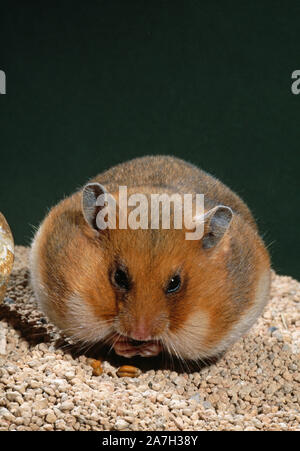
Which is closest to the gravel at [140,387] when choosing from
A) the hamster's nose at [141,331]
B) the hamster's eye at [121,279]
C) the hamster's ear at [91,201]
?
the hamster's nose at [141,331]

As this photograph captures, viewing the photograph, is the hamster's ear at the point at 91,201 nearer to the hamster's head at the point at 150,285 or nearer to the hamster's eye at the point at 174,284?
the hamster's head at the point at 150,285

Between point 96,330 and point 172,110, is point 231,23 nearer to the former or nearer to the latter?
point 172,110

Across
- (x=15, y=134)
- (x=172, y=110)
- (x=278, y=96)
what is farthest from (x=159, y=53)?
(x=15, y=134)

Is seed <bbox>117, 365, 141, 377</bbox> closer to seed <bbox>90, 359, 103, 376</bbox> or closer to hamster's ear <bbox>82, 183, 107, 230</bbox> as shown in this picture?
seed <bbox>90, 359, 103, 376</bbox>

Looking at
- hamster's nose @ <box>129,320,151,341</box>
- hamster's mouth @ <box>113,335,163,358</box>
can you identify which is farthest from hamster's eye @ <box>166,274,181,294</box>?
hamster's mouth @ <box>113,335,163,358</box>

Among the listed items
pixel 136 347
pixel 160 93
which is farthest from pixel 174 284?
pixel 160 93

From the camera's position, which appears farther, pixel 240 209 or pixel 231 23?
pixel 231 23

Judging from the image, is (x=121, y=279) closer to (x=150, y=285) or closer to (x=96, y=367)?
(x=150, y=285)
